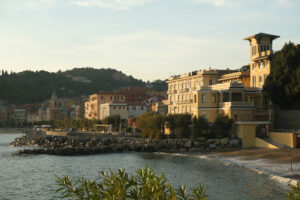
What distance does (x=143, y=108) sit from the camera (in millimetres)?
136375

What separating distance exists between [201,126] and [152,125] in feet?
35.9

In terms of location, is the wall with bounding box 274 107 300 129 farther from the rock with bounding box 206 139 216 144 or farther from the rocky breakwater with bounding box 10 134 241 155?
the rock with bounding box 206 139 216 144

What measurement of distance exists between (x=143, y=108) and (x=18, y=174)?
90.0 m

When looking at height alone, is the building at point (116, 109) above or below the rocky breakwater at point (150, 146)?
above

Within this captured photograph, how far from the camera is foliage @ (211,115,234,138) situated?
67.0 metres

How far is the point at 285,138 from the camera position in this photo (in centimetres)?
5875

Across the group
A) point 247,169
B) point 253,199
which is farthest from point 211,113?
point 253,199

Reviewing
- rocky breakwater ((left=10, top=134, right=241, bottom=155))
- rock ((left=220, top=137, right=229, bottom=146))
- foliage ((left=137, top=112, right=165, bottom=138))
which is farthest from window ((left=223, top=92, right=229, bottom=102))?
foliage ((left=137, top=112, right=165, bottom=138))

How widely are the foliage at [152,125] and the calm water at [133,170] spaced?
1560 cm

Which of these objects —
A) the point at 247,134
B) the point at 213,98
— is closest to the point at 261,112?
the point at 247,134

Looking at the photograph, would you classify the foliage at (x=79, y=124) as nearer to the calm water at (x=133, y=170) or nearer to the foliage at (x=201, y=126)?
the foliage at (x=201, y=126)

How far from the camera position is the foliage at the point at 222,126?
6700 cm

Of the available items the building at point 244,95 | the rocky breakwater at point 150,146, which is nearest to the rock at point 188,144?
the rocky breakwater at point 150,146

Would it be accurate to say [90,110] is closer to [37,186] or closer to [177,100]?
[177,100]
